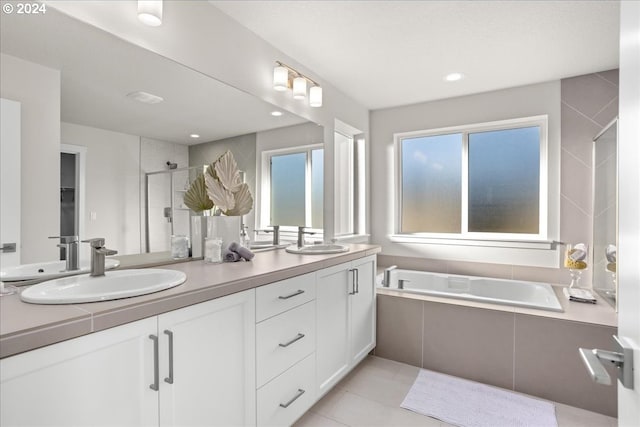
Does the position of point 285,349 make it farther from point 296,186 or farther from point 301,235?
point 296,186

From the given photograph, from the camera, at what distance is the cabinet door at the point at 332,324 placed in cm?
191

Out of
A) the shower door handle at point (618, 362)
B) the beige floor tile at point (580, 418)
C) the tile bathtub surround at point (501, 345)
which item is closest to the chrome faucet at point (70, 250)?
the shower door handle at point (618, 362)

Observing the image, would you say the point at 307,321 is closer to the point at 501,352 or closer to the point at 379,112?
the point at 501,352

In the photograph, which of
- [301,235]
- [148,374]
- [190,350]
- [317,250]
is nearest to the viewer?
[148,374]

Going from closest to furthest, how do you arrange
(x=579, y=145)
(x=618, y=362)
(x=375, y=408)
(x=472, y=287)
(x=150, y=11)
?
(x=618, y=362) < (x=150, y=11) < (x=375, y=408) < (x=579, y=145) < (x=472, y=287)

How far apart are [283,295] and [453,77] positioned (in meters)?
2.43


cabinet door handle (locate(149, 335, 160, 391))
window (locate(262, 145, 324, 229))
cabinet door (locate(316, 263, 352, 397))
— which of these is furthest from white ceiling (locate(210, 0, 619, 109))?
cabinet door handle (locate(149, 335, 160, 391))

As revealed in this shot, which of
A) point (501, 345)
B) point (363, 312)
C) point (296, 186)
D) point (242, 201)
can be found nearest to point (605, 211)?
point (501, 345)

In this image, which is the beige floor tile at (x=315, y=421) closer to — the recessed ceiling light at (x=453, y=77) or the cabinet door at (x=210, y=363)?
the cabinet door at (x=210, y=363)

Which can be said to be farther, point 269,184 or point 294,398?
point 269,184

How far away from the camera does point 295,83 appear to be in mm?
2498

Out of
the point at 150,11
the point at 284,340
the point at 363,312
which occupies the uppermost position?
the point at 150,11

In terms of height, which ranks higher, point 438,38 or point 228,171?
point 438,38

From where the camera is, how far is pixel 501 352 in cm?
225
